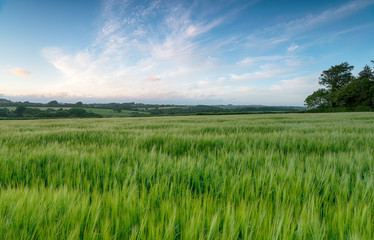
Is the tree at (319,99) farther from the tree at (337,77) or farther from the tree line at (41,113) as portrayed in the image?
the tree line at (41,113)

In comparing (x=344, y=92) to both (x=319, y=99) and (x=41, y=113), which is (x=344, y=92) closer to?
(x=319, y=99)

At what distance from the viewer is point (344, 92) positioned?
4897 centimetres

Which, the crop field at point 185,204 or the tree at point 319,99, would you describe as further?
the tree at point 319,99

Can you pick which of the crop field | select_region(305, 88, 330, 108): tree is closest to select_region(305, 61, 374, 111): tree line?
select_region(305, 88, 330, 108): tree

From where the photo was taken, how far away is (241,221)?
0.75 metres

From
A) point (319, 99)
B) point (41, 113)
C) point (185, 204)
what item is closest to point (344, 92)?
point (319, 99)

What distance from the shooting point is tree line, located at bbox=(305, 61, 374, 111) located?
47.4 metres

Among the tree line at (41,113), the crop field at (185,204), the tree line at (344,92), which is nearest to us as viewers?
the crop field at (185,204)

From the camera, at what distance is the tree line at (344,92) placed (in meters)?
47.4

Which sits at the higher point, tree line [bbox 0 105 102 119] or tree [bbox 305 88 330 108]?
tree [bbox 305 88 330 108]

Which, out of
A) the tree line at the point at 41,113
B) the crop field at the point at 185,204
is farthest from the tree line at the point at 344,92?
the tree line at the point at 41,113

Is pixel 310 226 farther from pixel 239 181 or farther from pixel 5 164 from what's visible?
pixel 5 164

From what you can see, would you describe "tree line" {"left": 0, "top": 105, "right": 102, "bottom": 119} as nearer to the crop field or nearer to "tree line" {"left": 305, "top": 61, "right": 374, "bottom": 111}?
the crop field

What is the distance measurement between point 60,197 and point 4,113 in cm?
7543
